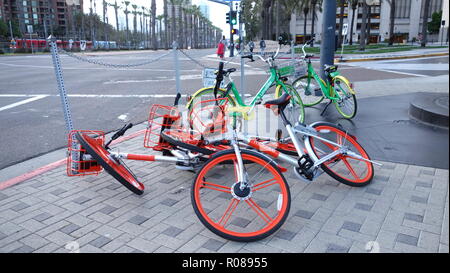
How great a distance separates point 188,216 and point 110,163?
1009 mm

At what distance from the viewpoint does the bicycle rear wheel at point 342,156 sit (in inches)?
157

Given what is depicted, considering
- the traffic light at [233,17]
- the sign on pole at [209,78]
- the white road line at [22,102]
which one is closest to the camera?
the sign on pole at [209,78]

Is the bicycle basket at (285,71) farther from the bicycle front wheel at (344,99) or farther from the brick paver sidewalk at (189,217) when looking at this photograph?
the brick paver sidewalk at (189,217)

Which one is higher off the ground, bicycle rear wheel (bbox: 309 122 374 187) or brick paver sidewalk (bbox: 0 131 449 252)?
bicycle rear wheel (bbox: 309 122 374 187)

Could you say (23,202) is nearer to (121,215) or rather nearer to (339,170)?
(121,215)

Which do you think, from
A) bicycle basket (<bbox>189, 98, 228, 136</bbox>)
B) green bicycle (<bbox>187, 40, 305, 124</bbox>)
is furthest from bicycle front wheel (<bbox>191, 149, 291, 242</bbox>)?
green bicycle (<bbox>187, 40, 305, 124</bbox>)

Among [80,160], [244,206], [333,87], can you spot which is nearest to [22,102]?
[80,160]

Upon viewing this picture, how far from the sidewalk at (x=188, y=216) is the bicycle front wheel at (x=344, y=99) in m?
2.69

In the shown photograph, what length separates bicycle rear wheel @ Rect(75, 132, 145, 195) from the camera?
3631 millimetres

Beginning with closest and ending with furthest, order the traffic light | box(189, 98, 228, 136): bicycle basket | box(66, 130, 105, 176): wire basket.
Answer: box(66, 130, 105, 176): wire basket, box(189, 98, 228, 136): bicycle basket, the traffic light

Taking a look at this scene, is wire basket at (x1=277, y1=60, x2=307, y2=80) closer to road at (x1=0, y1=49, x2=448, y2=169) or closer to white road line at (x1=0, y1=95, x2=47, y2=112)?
road at (x1=0, y1=49, x2=448, y2=169)

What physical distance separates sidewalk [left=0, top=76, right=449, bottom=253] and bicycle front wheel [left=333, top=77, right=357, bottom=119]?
8.83ft

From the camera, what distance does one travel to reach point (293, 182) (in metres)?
4.25

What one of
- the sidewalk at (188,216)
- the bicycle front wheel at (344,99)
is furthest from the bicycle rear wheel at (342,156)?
the bicycle front wheel at (344,99)
